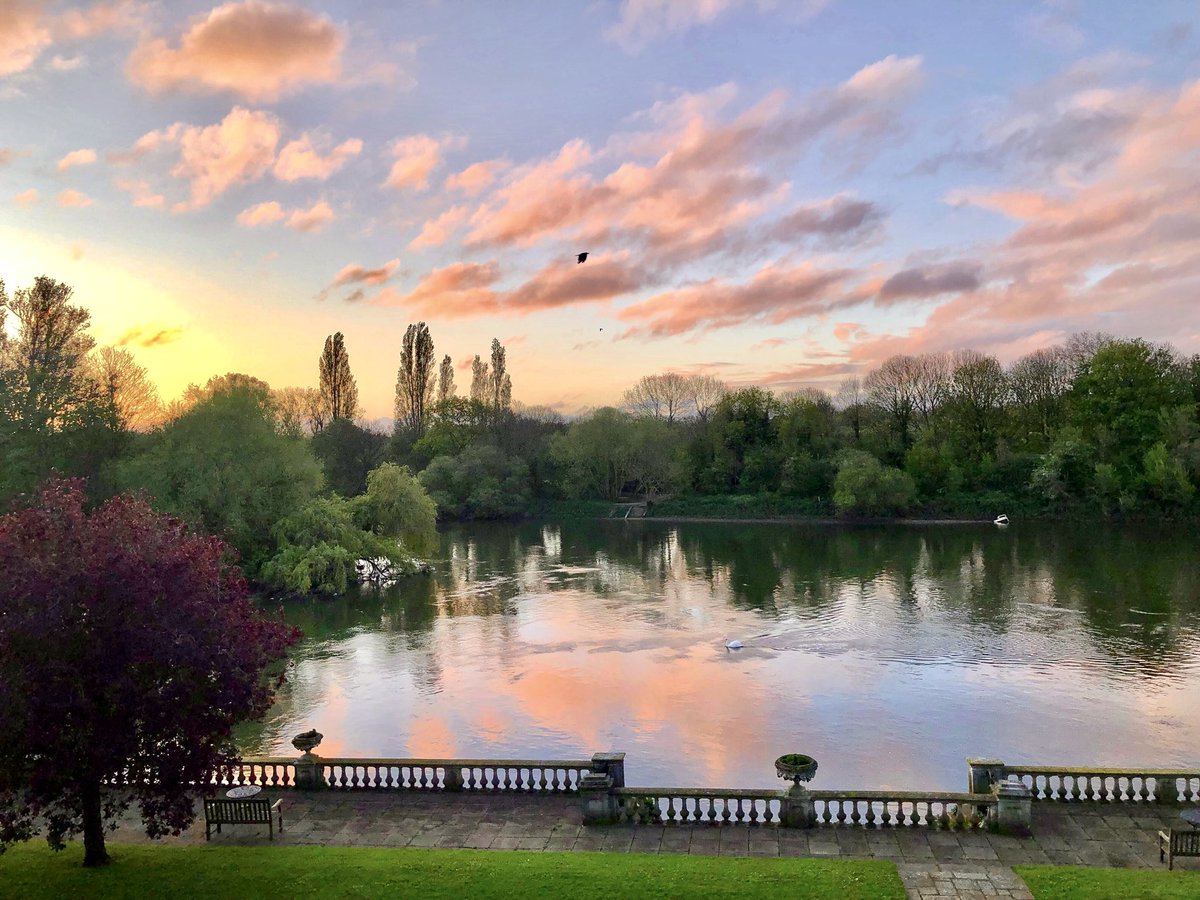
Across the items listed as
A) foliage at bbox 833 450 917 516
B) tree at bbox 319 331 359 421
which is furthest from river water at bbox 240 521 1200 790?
tree at bbox 319 331 359 421

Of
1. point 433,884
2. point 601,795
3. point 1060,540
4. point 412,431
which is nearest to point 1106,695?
point 601,795

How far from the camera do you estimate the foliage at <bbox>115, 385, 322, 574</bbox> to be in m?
44.8

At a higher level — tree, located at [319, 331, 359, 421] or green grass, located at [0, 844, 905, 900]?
tree, located at [319, 331, 359, 421]

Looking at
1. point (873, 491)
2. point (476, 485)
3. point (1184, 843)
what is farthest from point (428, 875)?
point (476, 485)

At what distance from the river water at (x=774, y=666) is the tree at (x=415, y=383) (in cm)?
5450

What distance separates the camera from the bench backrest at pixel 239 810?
624 inches

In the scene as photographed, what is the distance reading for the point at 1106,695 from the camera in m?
27.0

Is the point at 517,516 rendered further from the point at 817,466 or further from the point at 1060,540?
the point at 1060,540

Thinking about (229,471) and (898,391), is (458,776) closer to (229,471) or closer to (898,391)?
(229,471)

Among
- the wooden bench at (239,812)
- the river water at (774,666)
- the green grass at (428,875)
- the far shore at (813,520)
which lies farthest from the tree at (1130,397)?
the wooden bench at (239,812)

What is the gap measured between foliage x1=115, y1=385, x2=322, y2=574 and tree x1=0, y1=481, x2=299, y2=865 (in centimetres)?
3237

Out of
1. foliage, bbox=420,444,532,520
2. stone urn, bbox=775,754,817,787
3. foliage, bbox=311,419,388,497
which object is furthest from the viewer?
foliage, bbox=420,444,532,520

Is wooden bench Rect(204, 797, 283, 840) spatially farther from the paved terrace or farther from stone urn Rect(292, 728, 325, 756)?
stone urn Rect(292, 728, 325, 756)

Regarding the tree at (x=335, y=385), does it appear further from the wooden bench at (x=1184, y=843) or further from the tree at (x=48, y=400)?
the wooden bench at (x=1184, y=843)
